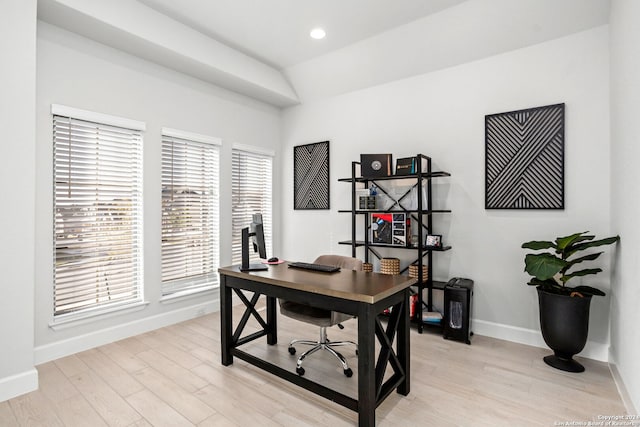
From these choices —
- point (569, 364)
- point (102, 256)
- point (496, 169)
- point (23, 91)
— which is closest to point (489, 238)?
point (496, 169)

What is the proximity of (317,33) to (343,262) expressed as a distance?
244cm

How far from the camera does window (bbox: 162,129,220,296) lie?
149 inches

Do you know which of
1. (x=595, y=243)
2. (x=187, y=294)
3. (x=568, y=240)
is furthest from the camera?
(x=187, y=294)

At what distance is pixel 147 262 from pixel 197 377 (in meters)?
1.54

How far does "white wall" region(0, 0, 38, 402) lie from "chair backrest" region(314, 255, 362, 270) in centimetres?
231

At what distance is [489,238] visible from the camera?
3.41 m

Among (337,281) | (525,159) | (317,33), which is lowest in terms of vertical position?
(337,281)

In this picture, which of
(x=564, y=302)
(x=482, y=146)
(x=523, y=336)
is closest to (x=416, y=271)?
(x=523, y=336)

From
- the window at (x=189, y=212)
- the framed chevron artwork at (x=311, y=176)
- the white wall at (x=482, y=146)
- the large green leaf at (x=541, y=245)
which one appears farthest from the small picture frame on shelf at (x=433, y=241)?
the window at (x=189, y=212)

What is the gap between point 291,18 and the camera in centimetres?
328

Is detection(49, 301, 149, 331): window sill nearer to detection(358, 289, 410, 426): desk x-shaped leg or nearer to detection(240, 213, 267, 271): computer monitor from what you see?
detection(240, 213, 267, 271): computer monitor

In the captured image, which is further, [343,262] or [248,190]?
[248,190]

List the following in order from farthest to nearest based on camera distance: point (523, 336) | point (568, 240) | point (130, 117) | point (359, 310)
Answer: point (130, 117)
point (523, 336)
point (568, 240)
point (359, 310)

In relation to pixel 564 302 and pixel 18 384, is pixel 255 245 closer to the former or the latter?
pixel 18 384
